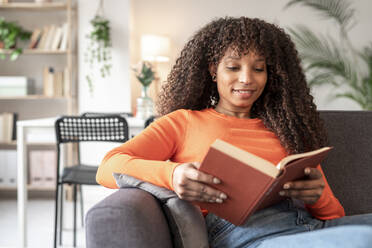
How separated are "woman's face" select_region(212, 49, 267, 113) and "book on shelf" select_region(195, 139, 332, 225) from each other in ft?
1.22

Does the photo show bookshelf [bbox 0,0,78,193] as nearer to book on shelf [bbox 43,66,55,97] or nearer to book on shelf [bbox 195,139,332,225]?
book on shelf [bbox 43,66,55,97]

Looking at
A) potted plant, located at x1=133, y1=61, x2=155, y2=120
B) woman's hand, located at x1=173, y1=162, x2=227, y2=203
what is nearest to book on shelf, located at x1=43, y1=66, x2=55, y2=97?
potted plant, located at x1=133, y1=61, x2=155, y2=120

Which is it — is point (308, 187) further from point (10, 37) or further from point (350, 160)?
point (10, 37)

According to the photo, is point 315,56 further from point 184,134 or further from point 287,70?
point 184,134

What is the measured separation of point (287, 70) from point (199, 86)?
0.32 metres

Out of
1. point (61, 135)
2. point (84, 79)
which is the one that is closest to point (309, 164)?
point (61, 135)

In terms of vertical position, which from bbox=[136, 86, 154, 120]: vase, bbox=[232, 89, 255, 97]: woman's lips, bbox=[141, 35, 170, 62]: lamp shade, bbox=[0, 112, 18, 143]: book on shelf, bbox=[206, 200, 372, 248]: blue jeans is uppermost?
bbox=[141, 35, 170, 62]: lamp shade

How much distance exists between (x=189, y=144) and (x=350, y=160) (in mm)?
714

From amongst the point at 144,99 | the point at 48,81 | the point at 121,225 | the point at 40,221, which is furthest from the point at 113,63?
the point at 121,225

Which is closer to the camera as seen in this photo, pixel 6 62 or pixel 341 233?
pixel 341 233

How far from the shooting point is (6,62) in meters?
4.22

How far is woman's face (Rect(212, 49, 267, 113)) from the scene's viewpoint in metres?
1.37

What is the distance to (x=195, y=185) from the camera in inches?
40.3

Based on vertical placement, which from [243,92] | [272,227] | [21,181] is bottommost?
[21,181]
